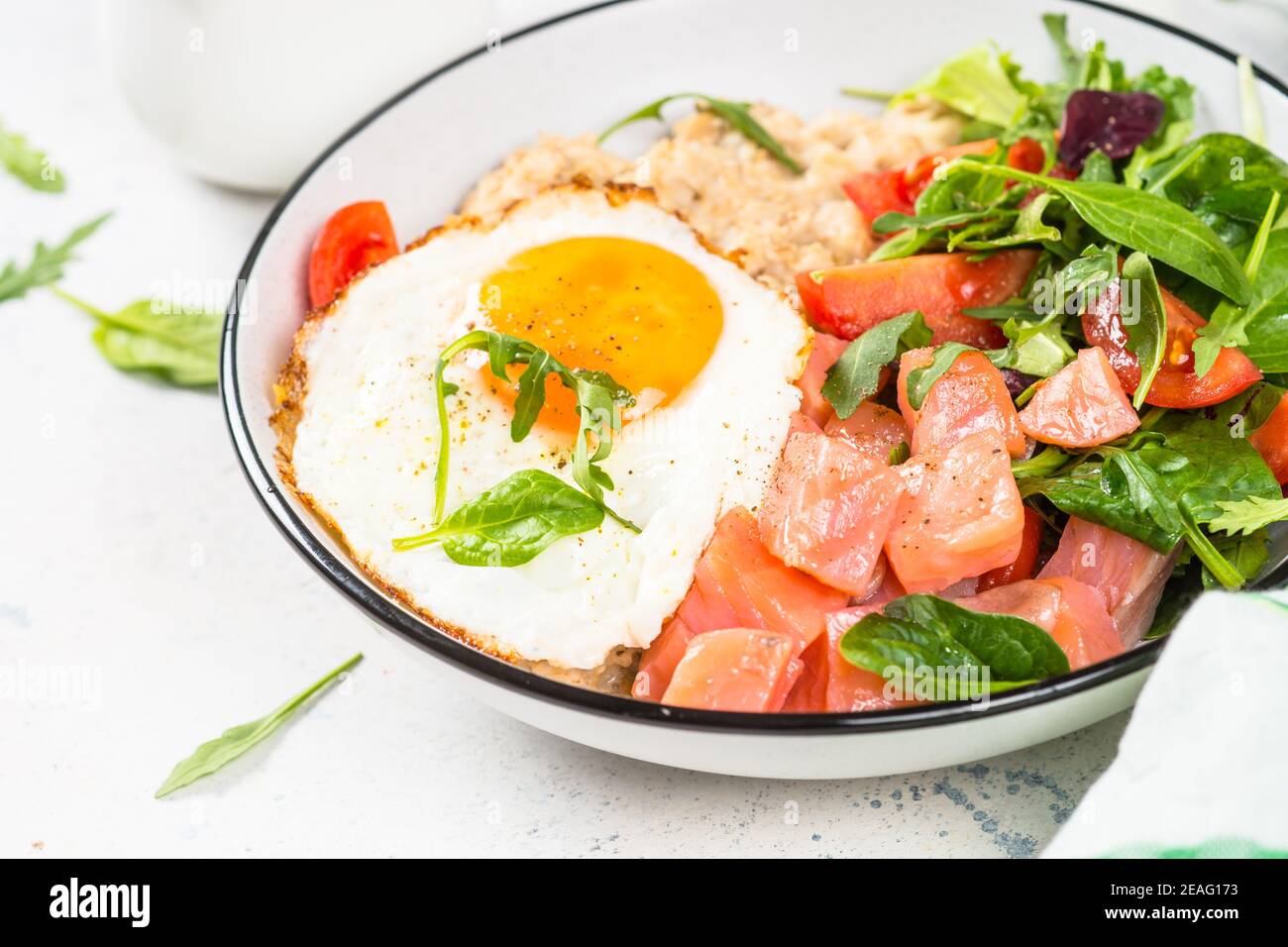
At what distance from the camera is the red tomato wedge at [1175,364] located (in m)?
2.74

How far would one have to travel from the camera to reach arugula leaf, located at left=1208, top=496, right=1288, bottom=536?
250 centimetres

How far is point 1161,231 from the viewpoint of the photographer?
285 centimetres

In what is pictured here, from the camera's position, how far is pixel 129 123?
16.1 ft

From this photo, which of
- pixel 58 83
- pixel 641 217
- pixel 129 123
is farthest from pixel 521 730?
pixel 58 83

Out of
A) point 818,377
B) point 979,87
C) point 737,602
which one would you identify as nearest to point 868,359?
point 818,377

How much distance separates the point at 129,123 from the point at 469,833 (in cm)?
347

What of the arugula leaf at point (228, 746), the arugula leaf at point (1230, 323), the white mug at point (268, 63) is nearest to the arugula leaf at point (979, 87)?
the arugula leaf at point (1230, 323)

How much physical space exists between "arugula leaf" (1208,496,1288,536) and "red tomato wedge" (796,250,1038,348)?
2.58ft

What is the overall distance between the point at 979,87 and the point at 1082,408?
159 cm

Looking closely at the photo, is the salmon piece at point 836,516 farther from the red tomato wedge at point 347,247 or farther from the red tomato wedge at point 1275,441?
the red tomato wedge at point 347,247

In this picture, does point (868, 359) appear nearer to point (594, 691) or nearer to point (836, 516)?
point (836, 516)

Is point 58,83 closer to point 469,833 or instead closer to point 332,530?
point 332,530

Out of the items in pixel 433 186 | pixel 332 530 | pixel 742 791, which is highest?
pixel 433 186

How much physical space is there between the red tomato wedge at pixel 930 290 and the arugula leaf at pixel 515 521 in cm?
94
